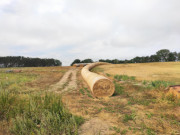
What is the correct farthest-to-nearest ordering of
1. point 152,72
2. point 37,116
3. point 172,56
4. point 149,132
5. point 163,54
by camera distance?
point 163,54
point 172,56
point 152,72
point 37,116
point 149,132

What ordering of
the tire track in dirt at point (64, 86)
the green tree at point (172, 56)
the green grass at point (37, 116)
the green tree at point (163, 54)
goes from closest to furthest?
1. the green grass at point (37, 116)
2. the tire track in dirt at point (64, 86)
3. the green tree at point (172, 56)
4. the green tree at point (163, 54)

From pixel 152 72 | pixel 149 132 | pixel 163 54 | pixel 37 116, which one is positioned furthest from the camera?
pixel 163 54

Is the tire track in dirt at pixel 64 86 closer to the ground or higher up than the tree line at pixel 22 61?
closer to the ground

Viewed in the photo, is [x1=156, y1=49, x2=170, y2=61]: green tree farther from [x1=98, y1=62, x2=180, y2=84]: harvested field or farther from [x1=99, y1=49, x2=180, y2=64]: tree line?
[x1=98, y1=62, x2=180, y2=84]: harvested field

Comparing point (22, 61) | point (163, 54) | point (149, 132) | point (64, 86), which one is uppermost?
point (163, 54)

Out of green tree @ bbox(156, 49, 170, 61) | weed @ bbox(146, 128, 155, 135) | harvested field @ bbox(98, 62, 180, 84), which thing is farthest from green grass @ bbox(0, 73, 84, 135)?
green tree @ bbox(156, 49, 170, 61)

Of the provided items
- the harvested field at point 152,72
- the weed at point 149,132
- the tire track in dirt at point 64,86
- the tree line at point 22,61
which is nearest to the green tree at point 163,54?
the harvested field at point 152,72

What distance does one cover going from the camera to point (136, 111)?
567 cm

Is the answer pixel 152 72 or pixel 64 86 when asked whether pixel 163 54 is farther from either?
pixel 64 86

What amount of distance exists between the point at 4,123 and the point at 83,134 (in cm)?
284

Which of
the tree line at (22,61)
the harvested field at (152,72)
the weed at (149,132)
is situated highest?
the tree line at (22,61)

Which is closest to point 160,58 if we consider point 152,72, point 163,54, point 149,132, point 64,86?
point 163,54

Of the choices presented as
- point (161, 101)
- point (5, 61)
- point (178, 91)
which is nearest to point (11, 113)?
point (161, 101)

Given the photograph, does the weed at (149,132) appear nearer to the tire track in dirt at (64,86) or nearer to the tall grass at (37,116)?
the tall grass at (37,116)
